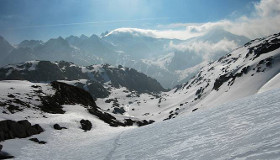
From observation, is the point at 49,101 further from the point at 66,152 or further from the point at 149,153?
the point at 149,153

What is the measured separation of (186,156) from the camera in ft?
45.1

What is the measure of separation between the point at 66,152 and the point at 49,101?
41.7m

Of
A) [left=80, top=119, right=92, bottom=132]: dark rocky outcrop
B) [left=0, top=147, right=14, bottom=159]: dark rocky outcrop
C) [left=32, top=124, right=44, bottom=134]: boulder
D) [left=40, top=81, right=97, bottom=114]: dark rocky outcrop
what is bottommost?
[left=80, top=119, right=92, bottom=132]: dark rocky outcrop

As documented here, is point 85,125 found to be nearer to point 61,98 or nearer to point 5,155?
point 5,155

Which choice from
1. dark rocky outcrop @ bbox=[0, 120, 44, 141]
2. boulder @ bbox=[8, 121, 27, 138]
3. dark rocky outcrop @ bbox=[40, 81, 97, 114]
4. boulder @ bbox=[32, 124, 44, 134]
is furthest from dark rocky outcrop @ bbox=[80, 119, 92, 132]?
boulder @ bbox=[8, 121, 27, 138]

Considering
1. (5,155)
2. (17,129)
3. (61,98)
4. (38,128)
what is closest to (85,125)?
(38,128)

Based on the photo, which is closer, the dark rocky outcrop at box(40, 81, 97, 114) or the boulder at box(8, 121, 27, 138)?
the boulder at box(8, 121, 27, 138)

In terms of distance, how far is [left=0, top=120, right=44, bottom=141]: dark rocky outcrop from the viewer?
3229 centimetres

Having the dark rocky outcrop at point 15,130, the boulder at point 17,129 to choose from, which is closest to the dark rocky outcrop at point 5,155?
the dark rocky outcrop at point 15,130

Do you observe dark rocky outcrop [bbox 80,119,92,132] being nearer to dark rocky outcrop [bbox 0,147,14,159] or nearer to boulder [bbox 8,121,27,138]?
boulder [bbox 8,121,27,138]

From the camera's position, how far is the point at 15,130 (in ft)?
113

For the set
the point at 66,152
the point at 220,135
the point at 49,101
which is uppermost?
the point at 49,101

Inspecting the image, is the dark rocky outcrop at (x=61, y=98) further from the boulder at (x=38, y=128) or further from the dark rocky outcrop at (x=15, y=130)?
the dark rocky outcrop at (x=15, y=130)

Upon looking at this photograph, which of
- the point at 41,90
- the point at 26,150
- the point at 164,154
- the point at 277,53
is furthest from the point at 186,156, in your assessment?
the point at 277,53
